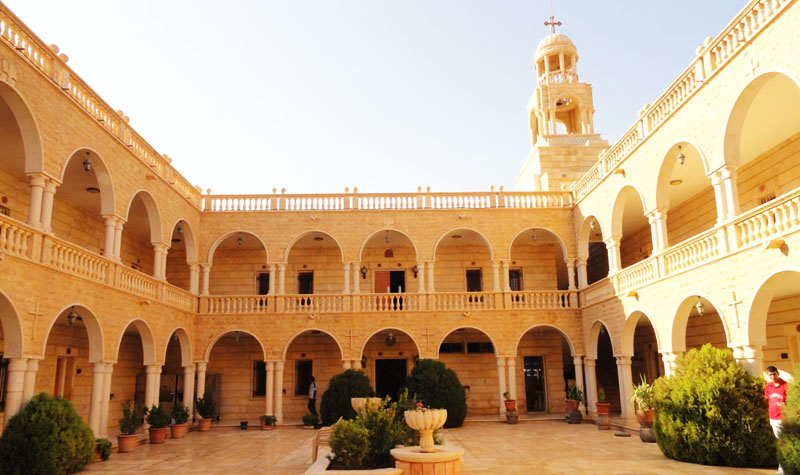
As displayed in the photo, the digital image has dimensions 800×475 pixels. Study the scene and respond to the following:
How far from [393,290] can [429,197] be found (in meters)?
4.19

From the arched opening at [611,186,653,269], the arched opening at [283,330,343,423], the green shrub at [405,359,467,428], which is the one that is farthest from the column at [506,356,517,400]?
the arched opening at [283,330,343,423]

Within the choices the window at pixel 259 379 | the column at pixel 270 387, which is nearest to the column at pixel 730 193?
the column at pixel 270 387

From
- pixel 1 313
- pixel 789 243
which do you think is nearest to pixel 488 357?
pixel 789 243

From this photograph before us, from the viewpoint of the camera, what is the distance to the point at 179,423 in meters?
17.7

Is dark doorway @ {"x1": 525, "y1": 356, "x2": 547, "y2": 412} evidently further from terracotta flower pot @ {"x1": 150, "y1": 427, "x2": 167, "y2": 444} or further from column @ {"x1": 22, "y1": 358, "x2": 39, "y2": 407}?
column @ {"x1": 22, "y1": 358, "x2": 39, "y2": 407}

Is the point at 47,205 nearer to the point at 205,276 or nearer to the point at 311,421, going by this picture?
the point at 205,276

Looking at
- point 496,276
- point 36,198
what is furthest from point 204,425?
point 496,276

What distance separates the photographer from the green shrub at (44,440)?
10.5 metres

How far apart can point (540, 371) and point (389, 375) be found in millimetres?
5997

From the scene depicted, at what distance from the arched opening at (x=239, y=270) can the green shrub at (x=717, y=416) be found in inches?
644

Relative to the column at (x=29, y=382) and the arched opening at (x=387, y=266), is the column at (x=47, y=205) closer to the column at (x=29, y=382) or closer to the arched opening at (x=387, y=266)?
the column at (x=29, y=382)

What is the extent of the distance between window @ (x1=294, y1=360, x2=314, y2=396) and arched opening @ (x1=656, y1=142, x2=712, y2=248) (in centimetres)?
1379

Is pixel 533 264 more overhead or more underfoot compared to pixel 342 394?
more overhead

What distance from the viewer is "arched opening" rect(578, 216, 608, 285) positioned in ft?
69.2
